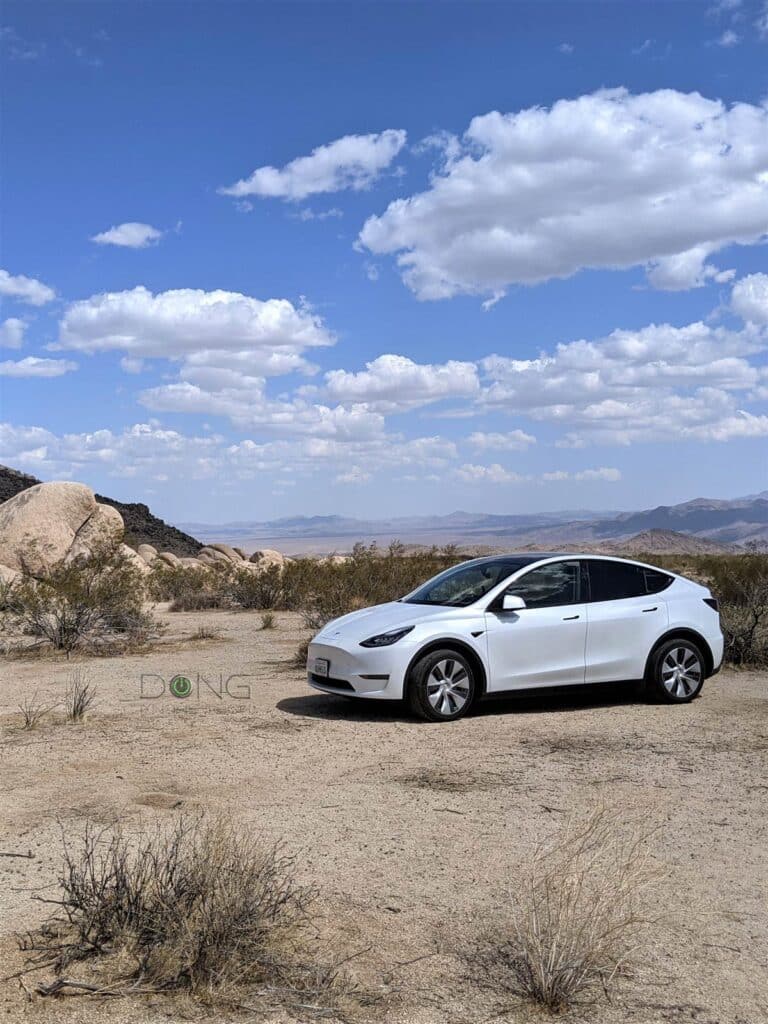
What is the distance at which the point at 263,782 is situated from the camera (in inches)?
291

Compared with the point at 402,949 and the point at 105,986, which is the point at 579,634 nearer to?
the point at 402,949

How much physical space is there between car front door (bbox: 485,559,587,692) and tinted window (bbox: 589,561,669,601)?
24cm

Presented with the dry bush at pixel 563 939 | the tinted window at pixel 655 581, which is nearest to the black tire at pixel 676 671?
the tinted window at pixel 655 581

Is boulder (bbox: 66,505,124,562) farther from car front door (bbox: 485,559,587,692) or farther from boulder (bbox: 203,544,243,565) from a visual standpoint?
car front door (bbox: 485,559,587,692)

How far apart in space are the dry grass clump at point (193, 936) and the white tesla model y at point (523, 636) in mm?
5105

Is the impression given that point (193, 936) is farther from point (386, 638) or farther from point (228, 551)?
point (228, 551)

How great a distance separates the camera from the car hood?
386 inches

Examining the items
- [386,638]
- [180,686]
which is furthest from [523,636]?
[180,686]

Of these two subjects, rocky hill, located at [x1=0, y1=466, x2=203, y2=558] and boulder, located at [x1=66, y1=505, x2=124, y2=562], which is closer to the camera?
boulder, located at [x1=66, y1=505, x2=124, y2=562]

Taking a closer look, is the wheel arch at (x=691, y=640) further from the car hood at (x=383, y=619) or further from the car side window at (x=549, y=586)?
the car hood at (x=383, y=619)

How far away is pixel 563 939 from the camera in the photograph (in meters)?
4.04

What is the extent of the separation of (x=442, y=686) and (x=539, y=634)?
1.12 m

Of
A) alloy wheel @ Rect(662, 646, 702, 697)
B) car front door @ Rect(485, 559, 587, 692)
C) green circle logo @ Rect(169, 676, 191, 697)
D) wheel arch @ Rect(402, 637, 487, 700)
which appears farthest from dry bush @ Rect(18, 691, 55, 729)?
alloy wheel @ Rect(662, 646, 702, 697)

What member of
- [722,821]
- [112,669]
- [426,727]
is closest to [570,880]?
[722,821]
